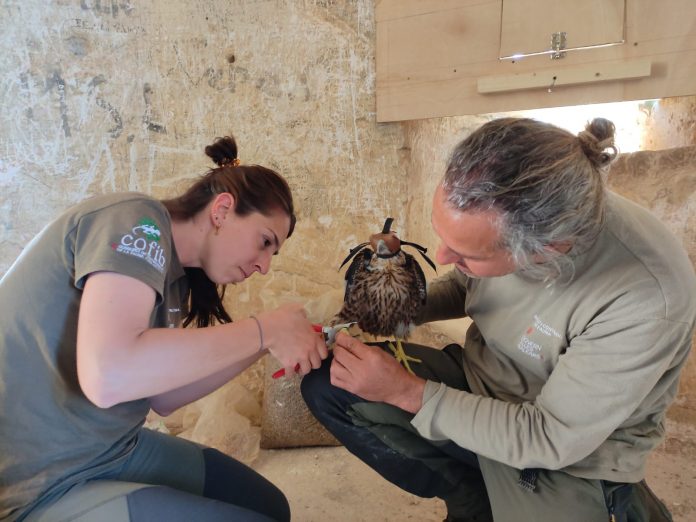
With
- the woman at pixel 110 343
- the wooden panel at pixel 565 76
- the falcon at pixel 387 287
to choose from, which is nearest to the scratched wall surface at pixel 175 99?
the wooden panel at pixel 565 76

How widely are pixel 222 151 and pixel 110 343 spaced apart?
56 centimetres

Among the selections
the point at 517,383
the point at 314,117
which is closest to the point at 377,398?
the point at 517,383

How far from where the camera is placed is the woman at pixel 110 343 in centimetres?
88

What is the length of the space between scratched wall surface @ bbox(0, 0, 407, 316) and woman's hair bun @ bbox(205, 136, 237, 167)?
82cm

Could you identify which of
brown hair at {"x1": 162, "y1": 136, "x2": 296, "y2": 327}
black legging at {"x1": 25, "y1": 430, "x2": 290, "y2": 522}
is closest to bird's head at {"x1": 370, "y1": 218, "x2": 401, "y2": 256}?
brown hair at {"x1": 162, "y1": 136, "x2": 296, "y2": 327}

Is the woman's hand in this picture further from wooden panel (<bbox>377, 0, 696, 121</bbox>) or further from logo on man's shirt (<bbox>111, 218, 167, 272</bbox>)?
wooden panel (<bbox>377, 0, 696, 121</bbox>)

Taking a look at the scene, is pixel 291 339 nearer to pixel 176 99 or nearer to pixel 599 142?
pixel 599 142

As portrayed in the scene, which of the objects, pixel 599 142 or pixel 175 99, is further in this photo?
pixel 175 99

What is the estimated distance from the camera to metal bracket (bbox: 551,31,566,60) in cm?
166

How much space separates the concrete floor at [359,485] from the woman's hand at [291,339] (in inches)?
28.0

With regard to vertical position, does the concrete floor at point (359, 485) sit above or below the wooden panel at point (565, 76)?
below

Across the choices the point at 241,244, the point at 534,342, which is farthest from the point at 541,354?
the point at 241,244

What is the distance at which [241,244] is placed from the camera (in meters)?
1.14

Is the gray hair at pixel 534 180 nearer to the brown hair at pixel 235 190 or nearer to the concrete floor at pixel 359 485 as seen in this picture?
the brown hair at pixel 235 190
